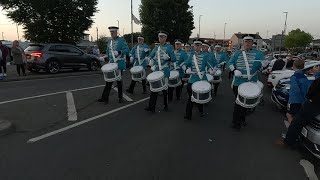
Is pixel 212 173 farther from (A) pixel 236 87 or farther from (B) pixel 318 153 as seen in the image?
(A) pixel 236 87

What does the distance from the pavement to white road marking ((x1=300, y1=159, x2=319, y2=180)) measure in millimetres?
93

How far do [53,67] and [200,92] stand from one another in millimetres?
13690

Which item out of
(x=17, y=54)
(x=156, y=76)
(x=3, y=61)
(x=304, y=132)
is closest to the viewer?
(x=304, y=132)

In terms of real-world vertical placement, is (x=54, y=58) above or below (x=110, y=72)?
below

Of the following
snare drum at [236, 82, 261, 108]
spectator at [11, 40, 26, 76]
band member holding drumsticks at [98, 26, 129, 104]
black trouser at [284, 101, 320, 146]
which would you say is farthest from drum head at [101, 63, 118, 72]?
spectator at [11, 40, 26, 76]

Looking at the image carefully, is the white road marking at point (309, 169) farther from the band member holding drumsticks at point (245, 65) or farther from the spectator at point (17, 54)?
the spectator at point (17, 54)

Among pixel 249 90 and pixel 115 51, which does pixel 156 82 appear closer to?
pixel 115 51

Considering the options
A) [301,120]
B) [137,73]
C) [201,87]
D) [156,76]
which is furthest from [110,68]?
[301,120]

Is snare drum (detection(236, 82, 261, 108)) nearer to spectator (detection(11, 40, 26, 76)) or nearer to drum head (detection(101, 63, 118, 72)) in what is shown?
drum head (detection(101, 63, 118, 72))

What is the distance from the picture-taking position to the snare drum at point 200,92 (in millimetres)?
8883

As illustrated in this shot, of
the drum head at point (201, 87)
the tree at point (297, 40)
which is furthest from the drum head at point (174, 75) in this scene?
the tree at point (297, 40)

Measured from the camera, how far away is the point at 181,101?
1234 cm

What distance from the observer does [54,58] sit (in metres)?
20.8

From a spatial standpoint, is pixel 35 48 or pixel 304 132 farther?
pixel 35 48
